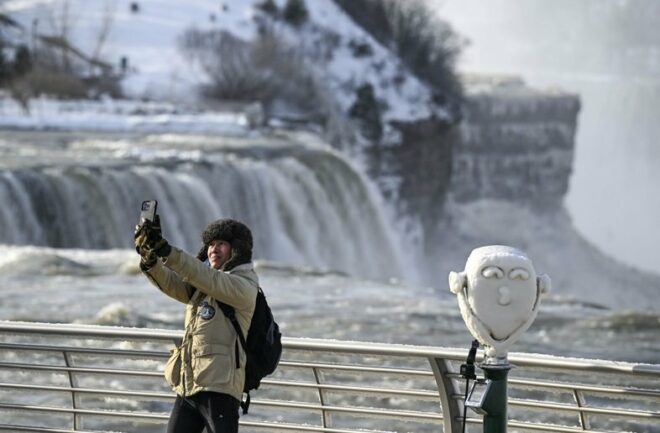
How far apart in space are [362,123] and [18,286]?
3867cm

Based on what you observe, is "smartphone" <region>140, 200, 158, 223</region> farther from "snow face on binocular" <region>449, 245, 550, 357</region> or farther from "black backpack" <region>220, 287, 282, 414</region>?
"snow face on binocular" <region>449, 245, 550, 357</region>

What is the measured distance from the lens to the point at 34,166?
93.1ft

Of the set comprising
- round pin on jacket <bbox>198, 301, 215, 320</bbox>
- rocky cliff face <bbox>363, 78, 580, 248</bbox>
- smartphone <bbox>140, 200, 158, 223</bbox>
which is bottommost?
rocky cliff face <bbox>363, 78, 580, 248</bbox>

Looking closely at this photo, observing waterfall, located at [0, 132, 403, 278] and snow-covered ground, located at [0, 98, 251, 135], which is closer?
waterfall, located at [0, 132, 403, 278]

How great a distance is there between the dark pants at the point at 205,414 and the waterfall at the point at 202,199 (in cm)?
1992

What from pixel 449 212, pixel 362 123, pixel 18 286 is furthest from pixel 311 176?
pixel 449 212

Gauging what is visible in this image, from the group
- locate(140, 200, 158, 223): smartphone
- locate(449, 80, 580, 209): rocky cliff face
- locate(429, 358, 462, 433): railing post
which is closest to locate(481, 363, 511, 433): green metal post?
locate(429, 358, 462, 433): railing post

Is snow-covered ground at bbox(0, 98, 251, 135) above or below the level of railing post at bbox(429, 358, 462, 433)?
below

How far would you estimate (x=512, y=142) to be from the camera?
66875 mm

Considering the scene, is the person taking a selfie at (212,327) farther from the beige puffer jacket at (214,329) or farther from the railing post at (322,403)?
the railing post at (322,403)

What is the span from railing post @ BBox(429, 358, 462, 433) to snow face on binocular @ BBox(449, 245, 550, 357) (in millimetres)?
790

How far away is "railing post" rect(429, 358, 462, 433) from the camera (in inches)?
270

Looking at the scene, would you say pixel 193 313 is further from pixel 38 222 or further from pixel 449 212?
pixel 449 212

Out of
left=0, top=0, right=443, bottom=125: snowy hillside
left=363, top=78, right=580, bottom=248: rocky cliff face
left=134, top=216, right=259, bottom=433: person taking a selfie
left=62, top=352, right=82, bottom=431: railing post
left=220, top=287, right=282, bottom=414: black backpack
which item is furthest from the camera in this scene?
left=363, top=78, right=580, bottom=248: rocky cliff face
